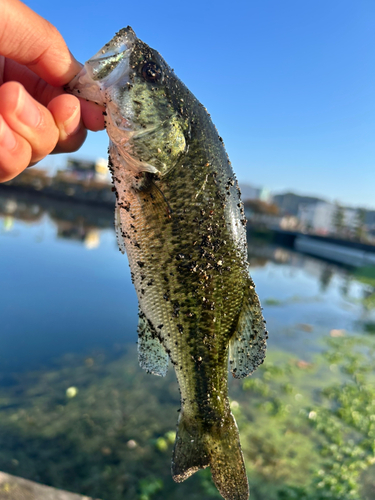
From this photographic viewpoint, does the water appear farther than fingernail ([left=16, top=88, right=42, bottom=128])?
Yes

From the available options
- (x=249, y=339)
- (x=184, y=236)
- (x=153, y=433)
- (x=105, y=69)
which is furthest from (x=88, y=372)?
(x=105, y=69)

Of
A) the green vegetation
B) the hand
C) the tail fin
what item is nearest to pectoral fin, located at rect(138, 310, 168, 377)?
the tail fin

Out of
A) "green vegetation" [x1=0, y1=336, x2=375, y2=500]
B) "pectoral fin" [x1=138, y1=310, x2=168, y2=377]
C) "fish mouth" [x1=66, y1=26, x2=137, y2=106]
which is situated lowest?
"green vegetation" [x1=0, y1=336, x2=375, y2=500]

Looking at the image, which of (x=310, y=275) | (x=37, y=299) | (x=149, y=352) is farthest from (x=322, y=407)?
(x=310, y=275)

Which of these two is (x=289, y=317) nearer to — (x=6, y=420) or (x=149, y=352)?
(x=6, y=420)

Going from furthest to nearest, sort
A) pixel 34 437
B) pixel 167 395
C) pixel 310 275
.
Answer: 1. pixel 310 275
2. pixel 167 395
3. pixel 34 437

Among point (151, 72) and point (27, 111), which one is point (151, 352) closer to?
point (27, 111)

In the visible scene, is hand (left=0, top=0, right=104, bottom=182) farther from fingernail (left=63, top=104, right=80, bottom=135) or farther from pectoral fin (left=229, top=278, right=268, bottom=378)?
pectoral fin (left=229, top=278, right=268, bottom=378)

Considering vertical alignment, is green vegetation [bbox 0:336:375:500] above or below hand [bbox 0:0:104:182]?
below
